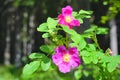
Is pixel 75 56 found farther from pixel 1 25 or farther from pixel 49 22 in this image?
pixel 1 25

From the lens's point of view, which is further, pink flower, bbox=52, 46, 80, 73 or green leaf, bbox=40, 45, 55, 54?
green leaf, bbox=40, 45, 55, 54

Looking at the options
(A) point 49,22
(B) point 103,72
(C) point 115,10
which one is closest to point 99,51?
(B) point 103,72

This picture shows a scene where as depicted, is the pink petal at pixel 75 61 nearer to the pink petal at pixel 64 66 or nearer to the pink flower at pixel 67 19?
the pink petal at pixel 64 66

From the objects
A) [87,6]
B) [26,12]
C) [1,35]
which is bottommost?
[1,35]

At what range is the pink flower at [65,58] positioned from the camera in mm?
2406

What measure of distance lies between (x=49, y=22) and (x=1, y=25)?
31676mm

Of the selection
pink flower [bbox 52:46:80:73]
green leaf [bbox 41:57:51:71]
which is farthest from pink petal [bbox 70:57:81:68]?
green leaf [bbox 41:57:51:71]

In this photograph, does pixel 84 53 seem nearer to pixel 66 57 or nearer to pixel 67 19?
pixel 66 57

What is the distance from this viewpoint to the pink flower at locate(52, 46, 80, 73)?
2406mm

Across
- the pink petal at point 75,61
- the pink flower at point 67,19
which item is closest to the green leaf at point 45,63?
the pink petal at point 75,61

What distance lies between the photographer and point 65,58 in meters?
2.45

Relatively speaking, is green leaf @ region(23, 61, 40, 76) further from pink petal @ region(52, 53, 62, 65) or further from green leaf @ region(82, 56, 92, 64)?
green leaf @ region(82, 56, 92, 64)

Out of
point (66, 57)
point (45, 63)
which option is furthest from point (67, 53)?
point (45, 63)

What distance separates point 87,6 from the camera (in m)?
6.14
